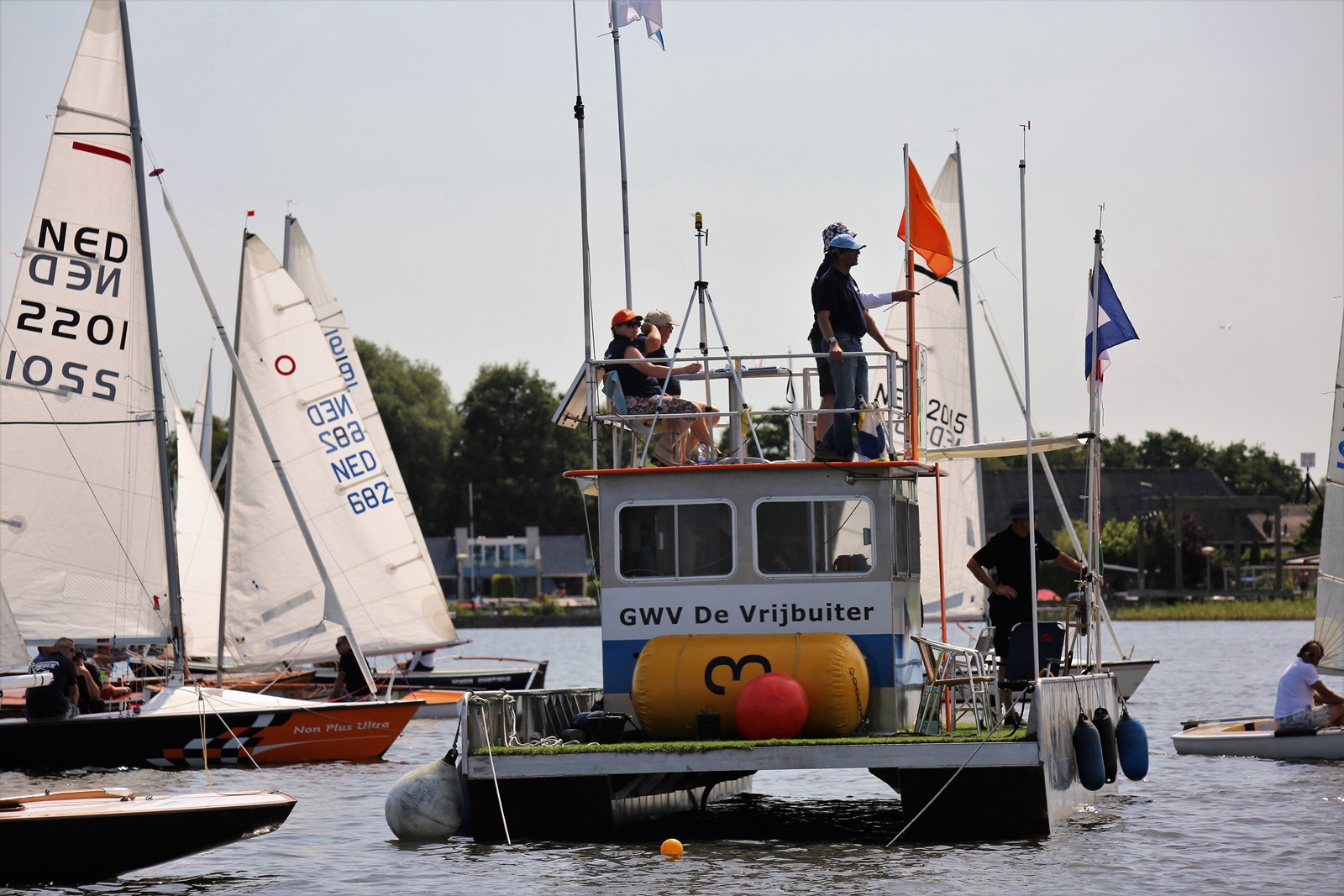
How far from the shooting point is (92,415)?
26.8 m

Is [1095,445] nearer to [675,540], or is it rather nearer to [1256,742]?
[675,540]

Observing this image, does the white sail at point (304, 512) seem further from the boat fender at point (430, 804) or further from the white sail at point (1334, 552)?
the boat fender at point (430, 804)

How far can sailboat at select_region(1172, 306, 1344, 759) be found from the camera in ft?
76.3

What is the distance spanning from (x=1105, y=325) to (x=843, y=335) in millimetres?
3519

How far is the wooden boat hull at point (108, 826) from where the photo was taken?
1441cm

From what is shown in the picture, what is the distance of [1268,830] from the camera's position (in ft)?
58.1

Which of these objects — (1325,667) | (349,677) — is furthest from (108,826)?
(1325,667)

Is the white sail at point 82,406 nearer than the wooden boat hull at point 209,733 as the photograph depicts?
No

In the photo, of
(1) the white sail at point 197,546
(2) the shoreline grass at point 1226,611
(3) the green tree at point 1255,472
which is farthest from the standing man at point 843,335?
(3) the green tree at point 1255,472

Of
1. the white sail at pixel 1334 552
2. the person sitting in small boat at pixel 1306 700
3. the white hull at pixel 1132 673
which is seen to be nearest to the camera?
the person sitting in small boat at pixel 1306 700

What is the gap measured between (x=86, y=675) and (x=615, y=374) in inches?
469

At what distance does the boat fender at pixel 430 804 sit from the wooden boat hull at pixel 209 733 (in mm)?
7399

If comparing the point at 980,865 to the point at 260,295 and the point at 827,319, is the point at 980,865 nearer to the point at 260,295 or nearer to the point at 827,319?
the point at 827,319

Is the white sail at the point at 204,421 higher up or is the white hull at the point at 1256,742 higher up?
the white sail at the point at 204,421
